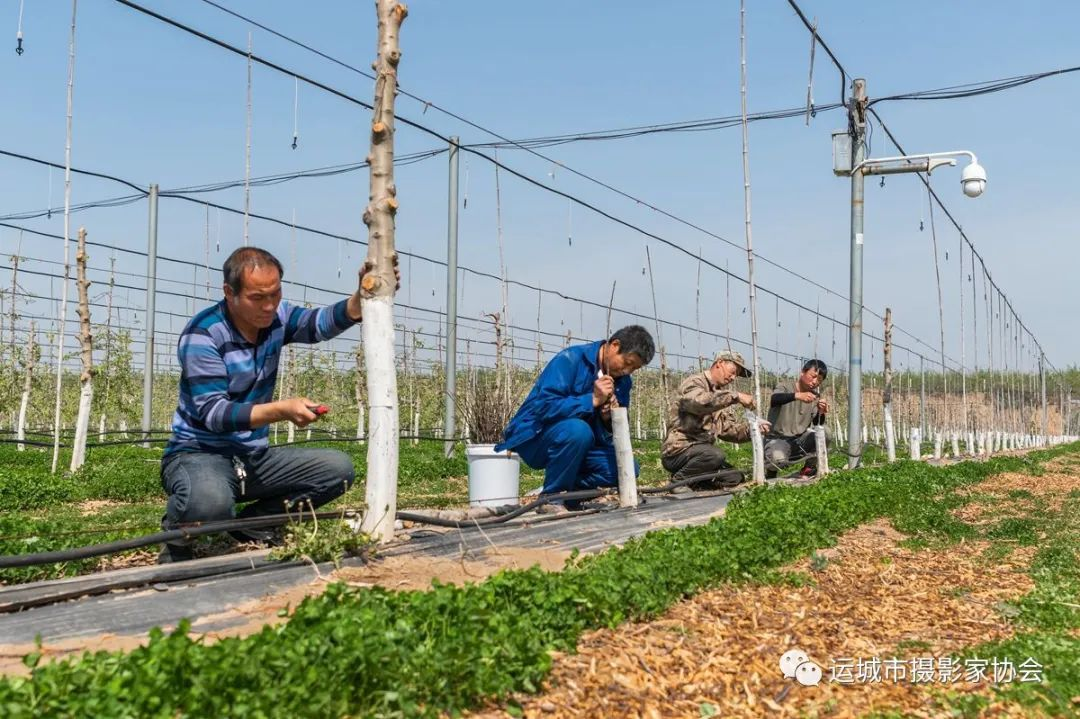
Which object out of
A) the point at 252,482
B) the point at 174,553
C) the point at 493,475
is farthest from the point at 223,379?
the point at 493,475

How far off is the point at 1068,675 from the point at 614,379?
13.5ft

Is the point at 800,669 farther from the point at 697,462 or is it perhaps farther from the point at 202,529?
the point at 697,462

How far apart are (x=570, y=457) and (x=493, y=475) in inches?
29.7

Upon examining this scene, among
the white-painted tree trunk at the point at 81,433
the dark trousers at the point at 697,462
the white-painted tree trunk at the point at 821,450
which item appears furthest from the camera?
the white-painted tree trunk at the point at 81,433

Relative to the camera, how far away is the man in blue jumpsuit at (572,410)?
6.70m

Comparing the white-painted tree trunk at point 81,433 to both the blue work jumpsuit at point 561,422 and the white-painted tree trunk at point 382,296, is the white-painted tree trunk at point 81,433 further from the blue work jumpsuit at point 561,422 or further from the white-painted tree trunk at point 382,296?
the white-painted tree trunk at point 382,296

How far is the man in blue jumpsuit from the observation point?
6703 mm

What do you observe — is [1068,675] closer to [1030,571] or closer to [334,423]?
[1030,571]

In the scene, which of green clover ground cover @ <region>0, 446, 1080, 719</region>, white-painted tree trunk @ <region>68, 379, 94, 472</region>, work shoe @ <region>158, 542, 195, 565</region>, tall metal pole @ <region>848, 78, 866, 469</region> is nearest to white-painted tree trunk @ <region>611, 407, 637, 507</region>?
green clover ground cover @ <region>0, 446, 1080, 719</region>

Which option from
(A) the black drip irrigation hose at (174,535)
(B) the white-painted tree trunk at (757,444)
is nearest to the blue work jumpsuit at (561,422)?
(A) the black drip irrigation hose at (174,535)

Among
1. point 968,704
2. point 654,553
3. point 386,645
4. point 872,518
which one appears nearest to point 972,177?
point 872,518

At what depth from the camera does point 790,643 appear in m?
3.66

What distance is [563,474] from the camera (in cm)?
690

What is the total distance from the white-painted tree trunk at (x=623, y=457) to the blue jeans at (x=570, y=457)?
23 cm
